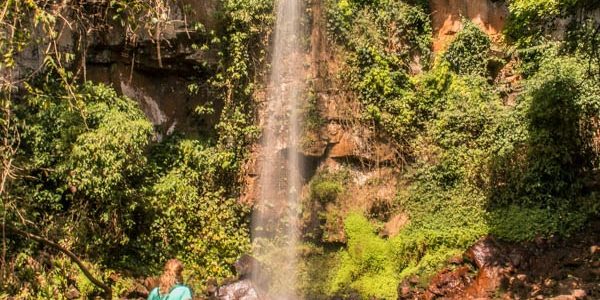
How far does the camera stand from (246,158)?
12930 millimetres

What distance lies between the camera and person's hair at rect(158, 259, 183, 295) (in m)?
10.8

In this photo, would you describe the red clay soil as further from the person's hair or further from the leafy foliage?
the leafy foliage

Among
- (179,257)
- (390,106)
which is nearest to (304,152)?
(390,106)

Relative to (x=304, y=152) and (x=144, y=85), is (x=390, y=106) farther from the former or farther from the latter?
(x=144, y=85)

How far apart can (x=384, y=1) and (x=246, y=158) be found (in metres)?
5.00

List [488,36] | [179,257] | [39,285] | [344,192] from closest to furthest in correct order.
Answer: [39,285] < [179,257] < [344,192] < [488,36]

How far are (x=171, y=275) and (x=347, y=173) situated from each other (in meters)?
4.33

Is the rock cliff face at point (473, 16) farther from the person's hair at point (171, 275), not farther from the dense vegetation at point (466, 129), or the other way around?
the person's hair at point (171, 275)

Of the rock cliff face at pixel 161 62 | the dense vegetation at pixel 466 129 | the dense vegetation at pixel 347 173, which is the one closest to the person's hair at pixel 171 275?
the dense vegetation at pixel 347 173

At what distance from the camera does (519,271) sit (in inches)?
369

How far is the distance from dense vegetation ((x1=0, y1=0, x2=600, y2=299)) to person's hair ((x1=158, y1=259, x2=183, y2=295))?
0.24 m

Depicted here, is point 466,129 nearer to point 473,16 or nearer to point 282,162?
point 473,16

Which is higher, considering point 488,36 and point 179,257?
point 488,36

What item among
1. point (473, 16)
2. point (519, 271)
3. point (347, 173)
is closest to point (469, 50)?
point (473, 16)
